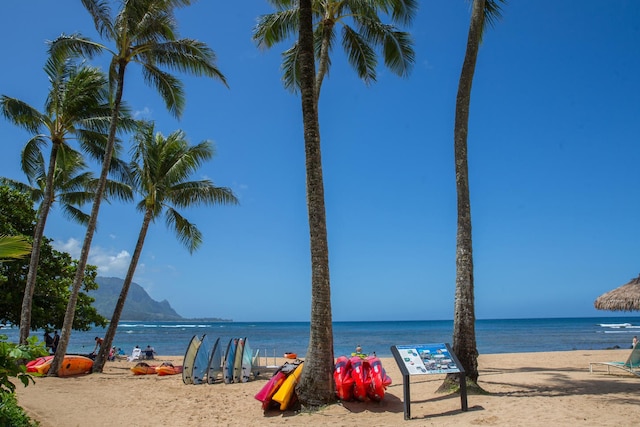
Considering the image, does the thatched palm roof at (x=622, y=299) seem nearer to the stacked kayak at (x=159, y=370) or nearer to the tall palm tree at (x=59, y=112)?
the stacked kayak at (x=159, y=370)

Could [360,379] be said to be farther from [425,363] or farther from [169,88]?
[169,88]

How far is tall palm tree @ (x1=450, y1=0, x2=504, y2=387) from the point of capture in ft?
28.3

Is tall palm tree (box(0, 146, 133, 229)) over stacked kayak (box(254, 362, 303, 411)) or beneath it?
over

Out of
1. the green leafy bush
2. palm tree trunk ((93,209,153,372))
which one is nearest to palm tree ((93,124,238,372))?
palm tree trunk ((93,209,153,372))

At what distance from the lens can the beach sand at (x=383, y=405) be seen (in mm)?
6605

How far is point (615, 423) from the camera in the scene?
591cm

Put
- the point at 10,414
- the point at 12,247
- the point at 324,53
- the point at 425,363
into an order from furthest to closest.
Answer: the point at 324,53 < the point at 425,363 < the point at 10,414 < the point at 12,247

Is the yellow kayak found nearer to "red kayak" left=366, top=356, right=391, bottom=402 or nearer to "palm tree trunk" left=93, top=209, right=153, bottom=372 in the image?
"red kayak" left=366, top=356, right=391, bottom=402

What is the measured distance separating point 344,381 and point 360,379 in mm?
→ 261

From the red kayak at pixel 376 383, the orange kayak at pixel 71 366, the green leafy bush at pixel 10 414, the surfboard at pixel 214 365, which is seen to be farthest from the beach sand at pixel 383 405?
the orange kayak at pixel 71 366

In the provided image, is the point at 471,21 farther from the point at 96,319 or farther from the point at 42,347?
the point at 96,319

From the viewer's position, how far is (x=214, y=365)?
1251 centimetres

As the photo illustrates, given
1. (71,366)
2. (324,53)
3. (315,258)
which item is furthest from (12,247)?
(71,366)

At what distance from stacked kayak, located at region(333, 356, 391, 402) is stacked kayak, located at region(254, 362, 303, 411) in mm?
709
